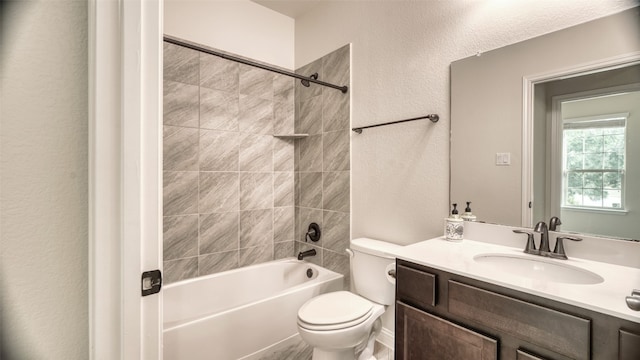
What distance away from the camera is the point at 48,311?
479mm

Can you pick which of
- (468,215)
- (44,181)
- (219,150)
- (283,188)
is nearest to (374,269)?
(468,215)

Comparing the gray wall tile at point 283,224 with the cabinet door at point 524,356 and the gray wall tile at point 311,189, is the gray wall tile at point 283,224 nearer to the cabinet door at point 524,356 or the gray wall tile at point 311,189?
the gray wall tile at point 311,189

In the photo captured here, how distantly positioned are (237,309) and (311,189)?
1.18 metres

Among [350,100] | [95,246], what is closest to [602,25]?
[350,100]

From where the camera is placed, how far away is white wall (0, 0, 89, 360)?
44 cm

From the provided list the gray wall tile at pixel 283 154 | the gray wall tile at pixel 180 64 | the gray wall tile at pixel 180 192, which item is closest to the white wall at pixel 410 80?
the gray wall tile at pixel 283 154

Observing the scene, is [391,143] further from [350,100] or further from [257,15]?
[257,15]

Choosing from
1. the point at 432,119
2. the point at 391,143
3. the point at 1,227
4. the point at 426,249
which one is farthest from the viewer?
the point at 391,143

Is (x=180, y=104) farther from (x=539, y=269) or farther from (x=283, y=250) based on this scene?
(x=539, y=269)

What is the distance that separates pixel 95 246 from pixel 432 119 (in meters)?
1.65

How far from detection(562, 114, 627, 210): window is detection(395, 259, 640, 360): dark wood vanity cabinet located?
2.02 feet

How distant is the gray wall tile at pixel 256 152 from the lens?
2.43 meters

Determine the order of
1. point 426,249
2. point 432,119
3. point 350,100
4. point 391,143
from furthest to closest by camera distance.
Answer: point 350,100 < point 391,143 < point 432,119 < point 426,249

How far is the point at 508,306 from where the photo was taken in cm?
93
